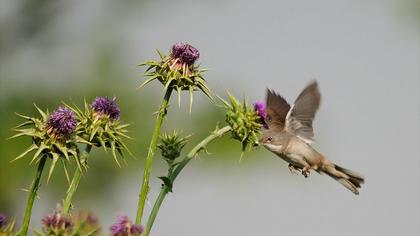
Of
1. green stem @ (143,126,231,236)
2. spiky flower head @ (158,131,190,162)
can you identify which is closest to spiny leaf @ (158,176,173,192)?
green stem @ (143,126,231,236)

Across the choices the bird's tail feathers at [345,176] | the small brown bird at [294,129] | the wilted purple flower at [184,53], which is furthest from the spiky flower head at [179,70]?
the bird's tail feathers at [345,176]

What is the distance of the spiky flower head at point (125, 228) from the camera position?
297 cm

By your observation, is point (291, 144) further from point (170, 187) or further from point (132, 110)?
point (132, 110)

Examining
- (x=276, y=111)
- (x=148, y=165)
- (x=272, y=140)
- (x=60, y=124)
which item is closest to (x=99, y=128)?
(x=60, y=124)

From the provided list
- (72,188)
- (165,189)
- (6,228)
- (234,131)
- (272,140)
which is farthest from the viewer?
(272,140)

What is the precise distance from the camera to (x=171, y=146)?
3.69m

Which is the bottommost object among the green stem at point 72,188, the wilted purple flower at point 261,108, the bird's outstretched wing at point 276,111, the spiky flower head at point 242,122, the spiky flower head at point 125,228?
the spiky flower head at point 125,228

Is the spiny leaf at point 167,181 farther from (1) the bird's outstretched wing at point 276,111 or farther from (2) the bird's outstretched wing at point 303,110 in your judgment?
(2) the bird's outstretched wing at point 303,110

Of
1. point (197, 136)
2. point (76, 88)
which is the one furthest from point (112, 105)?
point (76, 88)

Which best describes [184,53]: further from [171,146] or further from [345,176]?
[345,176]

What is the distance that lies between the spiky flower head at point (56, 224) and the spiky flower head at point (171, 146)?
71cm

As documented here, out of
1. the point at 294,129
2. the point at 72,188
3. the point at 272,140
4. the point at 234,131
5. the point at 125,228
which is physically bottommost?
the point at 125,228

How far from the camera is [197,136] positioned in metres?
15.7

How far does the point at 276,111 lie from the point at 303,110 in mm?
221
